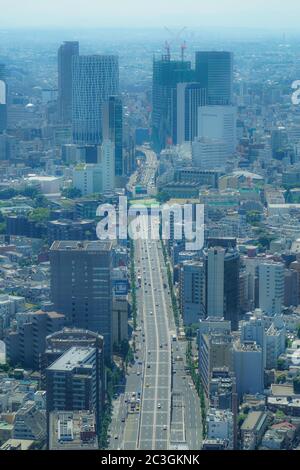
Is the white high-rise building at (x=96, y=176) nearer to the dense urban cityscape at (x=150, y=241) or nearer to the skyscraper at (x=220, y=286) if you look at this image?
the dense urban cityscape at (x=150, y=241)

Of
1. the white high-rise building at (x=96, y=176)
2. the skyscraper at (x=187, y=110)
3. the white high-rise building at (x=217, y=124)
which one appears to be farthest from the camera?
the skyscraper at (x=187, y=110)

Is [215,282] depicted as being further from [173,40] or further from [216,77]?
[216,77]

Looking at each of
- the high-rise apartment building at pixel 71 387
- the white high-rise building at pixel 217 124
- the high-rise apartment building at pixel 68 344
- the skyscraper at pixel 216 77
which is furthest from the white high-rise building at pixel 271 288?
the skyscraper at pixel 216 77

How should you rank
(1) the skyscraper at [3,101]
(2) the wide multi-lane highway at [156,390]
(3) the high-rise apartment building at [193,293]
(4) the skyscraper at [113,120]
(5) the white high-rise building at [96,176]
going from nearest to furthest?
1. (2) the wide multi-lane highway at [156,390]
2. (3) the high-rise apartment building at [193,293]
3. (5) the white high-rise building at [96,176]
4. (4) the skyscraper at [113,120]
5. (1) the skyscraper at [3,101]

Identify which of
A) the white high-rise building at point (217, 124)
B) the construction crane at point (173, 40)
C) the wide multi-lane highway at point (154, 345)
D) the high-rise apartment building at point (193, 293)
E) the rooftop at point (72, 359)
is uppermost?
the construction crane at point (173, 40)

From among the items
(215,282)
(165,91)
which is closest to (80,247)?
(215,282)

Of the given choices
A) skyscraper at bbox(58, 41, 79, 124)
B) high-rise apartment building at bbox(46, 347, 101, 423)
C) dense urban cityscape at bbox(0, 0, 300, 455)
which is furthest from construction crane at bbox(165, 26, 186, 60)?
high-rise apartment building at bbox(46, 347, 101, 423)
